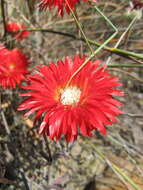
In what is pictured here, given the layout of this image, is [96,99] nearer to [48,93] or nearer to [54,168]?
[48,93]

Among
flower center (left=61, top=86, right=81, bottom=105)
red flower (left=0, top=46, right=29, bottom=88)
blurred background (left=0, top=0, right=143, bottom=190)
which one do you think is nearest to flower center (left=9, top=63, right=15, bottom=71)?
red flower (left=0, top=46, right=29, bottom=88)

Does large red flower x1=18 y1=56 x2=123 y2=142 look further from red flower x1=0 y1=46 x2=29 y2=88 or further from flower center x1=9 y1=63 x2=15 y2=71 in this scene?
flower center x1=9 y1=63 x2=15 y2=71

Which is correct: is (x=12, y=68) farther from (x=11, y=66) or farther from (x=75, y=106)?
(x=75, y=106)

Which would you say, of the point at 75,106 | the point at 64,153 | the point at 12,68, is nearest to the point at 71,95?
the point at 75,106

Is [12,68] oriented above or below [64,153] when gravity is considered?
above

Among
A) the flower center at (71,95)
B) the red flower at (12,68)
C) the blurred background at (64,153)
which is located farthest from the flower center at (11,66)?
the flower center at (71,95)

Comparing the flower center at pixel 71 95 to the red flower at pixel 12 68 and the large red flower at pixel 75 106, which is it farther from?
the red flower at pixel 12 68

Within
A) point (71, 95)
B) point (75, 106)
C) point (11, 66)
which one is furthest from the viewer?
point (11, 66)

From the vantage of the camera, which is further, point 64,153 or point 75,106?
point 64,153

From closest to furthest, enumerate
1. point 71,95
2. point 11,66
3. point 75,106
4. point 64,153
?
point 75,106 → point 71,95 → point 64,153 → point 11,66
